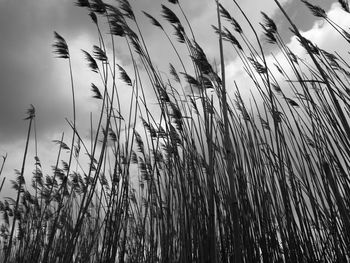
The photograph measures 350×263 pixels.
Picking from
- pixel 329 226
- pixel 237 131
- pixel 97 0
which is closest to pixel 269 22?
pixel 237 131

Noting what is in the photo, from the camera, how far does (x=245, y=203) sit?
2.09m

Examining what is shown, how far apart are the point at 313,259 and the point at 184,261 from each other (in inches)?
29.1

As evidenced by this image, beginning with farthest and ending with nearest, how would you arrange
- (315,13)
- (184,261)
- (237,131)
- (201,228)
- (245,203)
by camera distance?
(315,13) → (237,131) → (245,203) → (201,228) → (184,261)

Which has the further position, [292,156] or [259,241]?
[292,156]

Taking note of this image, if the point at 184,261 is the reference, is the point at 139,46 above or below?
above

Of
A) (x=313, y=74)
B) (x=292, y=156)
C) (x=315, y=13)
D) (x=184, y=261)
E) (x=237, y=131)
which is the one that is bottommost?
(x=184, y=261)

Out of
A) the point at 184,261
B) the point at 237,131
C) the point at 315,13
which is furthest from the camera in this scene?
the point at 315,13

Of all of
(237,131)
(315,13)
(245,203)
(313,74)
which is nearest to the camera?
(245,203)

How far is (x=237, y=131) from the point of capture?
7.36ft

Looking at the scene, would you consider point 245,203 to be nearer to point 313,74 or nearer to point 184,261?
point 184,261

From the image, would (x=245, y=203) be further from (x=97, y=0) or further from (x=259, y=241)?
(x=97, y=0)

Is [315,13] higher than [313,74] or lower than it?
higher

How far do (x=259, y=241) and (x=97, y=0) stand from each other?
71.8 inches

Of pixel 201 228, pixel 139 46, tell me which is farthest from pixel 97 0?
pixel 201 228
